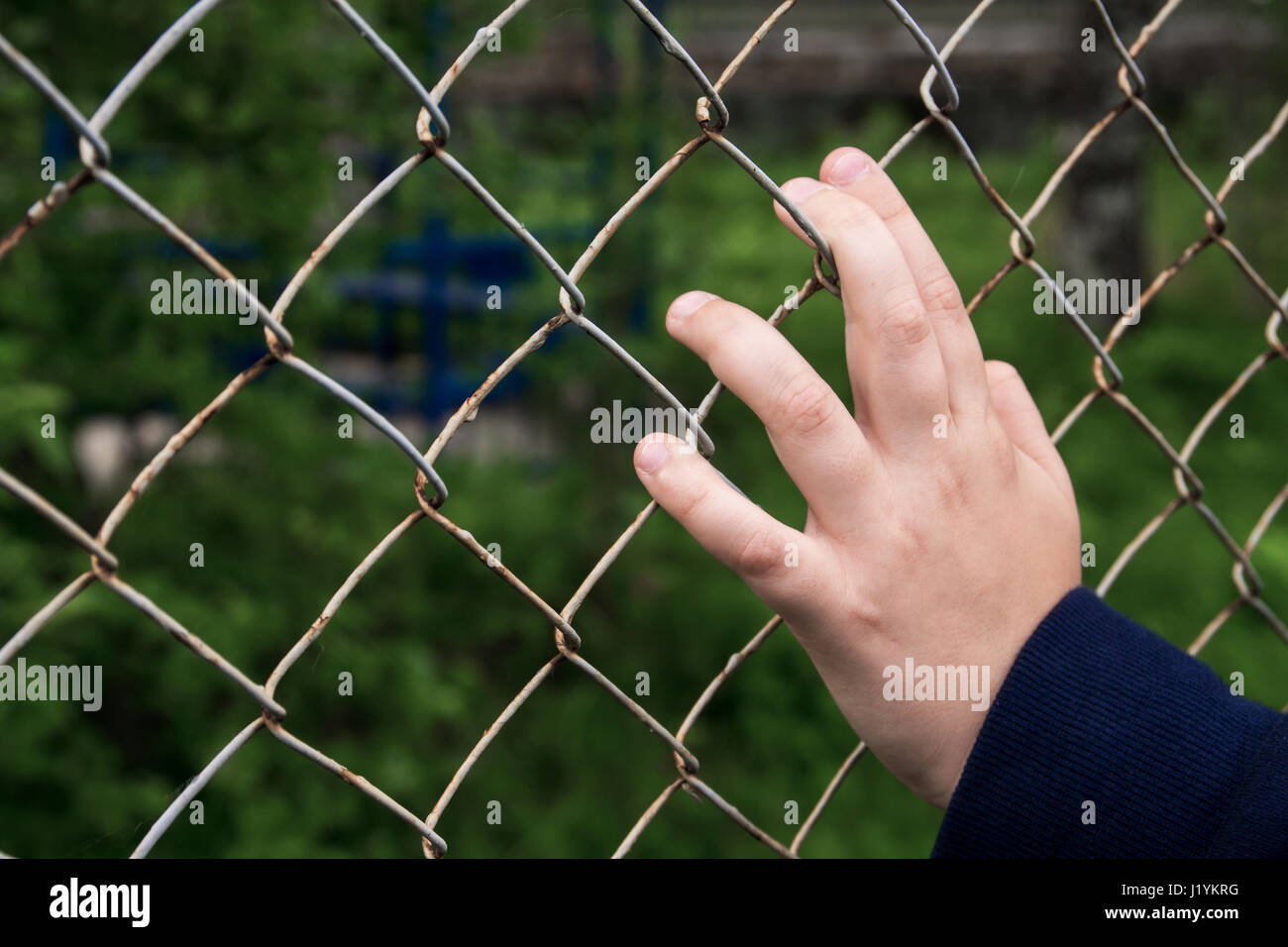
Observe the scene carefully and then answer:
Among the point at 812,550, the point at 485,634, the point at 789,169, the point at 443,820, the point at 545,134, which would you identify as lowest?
the point at 443,820

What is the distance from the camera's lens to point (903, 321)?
991 millimetres

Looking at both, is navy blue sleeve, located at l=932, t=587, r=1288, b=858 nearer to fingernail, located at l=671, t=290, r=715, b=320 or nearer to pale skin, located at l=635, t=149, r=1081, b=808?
pale skin, located at l=635, t=149, r=1081, b=808

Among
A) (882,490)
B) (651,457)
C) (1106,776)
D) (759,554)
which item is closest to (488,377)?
(651,457)

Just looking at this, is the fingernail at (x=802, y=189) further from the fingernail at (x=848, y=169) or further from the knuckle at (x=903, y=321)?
the knuckle at (x=903, y=321)

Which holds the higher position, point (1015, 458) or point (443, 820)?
point (1015, 458)

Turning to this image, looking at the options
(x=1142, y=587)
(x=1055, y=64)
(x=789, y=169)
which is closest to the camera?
(x=1142, y=587)

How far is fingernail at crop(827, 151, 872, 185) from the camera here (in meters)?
1.05

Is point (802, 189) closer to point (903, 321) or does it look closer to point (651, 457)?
point (903, 321)

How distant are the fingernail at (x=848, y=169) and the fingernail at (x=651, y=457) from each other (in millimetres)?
328

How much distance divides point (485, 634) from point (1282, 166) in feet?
19.1

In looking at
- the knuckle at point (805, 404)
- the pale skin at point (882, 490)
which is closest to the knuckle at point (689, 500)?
the pale skin at point (882, 490)
